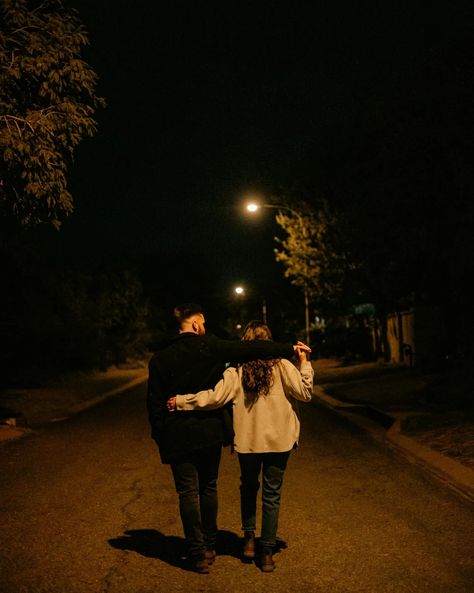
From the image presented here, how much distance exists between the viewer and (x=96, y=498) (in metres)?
7.59

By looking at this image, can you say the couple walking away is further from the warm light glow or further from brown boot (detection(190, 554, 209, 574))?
the warm light glow

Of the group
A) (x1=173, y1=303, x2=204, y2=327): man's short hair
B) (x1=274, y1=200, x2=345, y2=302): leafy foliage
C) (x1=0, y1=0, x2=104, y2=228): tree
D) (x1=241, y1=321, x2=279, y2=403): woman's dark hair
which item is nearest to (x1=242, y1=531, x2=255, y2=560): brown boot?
(x1=241, y1=321, x2=279, y2=403): woman's dark hair

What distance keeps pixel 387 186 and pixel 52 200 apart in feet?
25.6

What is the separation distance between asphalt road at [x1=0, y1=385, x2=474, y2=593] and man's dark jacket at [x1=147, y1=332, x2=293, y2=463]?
99cm

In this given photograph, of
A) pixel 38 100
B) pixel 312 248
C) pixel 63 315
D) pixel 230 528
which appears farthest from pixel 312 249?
pixel 230 528

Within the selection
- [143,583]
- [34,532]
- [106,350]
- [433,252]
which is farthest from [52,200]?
[106,350]

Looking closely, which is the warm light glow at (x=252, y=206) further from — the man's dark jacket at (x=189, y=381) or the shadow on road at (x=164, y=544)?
the man's dark jacket at (x=189, y=381)

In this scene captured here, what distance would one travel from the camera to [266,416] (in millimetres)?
5094

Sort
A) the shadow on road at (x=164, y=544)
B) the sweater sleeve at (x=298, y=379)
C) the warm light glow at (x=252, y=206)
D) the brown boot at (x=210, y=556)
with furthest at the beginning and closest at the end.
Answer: the warm light glow at (x=252, y=206), the shadow on road at (x=164, y=544), the brown boot at (x=210, y=556), the sweater sleeve at (x=298, y=379)

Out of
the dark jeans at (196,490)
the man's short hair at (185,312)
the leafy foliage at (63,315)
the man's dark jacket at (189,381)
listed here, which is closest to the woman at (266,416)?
the man's dark jacket at (189,381)

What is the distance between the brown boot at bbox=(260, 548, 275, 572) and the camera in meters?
5.03

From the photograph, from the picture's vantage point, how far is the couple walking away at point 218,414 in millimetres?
4984

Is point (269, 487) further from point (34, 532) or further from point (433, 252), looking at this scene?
point (433, 252)

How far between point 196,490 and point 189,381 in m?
0.82
